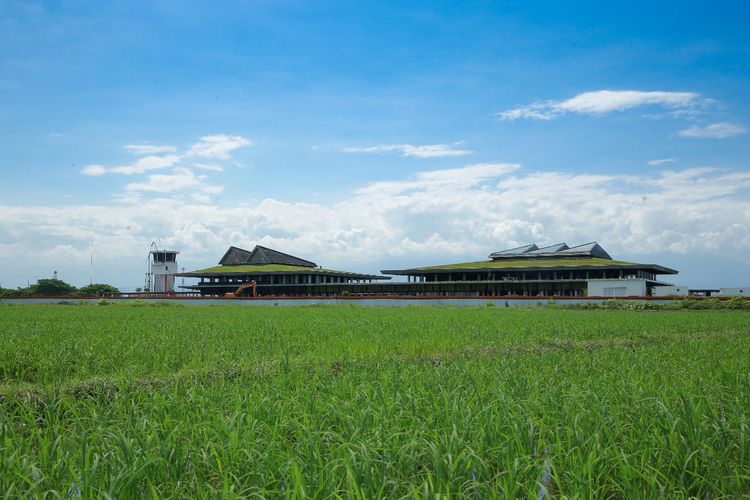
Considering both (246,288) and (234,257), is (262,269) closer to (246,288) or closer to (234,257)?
(246,288)

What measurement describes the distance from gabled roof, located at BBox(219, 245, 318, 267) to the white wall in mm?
41114

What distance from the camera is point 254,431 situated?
4.56 metres

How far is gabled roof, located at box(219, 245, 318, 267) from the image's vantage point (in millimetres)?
73188

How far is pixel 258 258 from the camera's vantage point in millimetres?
73188

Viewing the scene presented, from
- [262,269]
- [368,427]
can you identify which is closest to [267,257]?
[262,269]

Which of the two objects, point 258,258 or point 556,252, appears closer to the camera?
point 556,252

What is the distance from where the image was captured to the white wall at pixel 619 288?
43.0m

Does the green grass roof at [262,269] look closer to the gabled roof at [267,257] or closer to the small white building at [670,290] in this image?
the gabled roof at [267,257]

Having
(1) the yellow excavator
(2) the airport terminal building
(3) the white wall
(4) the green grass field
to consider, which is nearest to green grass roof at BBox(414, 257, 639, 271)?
(2) the airport terminal building

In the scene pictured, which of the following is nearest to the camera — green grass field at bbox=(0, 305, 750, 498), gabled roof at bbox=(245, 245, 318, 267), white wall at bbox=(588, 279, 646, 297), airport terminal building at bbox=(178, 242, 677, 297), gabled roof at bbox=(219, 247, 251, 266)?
green grass field at bbox=(0, 305, 750, 498)

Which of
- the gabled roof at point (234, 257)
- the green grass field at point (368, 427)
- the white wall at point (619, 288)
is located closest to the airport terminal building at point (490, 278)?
the white wall at point (619, 288)

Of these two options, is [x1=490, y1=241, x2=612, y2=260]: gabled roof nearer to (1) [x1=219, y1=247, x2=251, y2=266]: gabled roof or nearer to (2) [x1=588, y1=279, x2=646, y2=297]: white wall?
(2) [x1=588, y1=279, x2=646, y2=297]: white wall

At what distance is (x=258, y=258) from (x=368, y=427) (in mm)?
69855

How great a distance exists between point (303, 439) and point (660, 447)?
269 centimetres
